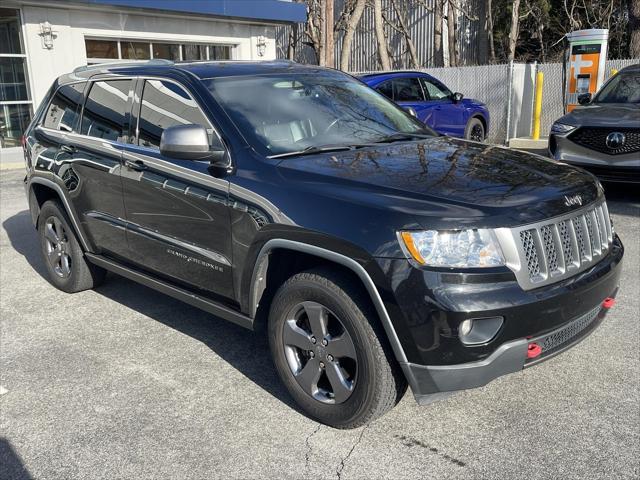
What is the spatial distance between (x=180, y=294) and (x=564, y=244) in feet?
7.56

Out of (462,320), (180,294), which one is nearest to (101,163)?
(180,294)

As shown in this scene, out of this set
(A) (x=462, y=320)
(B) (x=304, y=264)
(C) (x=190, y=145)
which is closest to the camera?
(A) (x=462, y=320)

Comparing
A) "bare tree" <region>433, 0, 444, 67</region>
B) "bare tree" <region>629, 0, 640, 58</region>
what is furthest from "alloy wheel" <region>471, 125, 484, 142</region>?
"bare tree" <region>433, 0, 444, 67</region>

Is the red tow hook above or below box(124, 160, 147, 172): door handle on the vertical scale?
below

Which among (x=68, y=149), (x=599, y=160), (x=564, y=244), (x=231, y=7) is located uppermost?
(x=231, y=7)

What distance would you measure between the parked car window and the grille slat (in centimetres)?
911

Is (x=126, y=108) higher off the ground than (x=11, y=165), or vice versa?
(x=126, y=108)

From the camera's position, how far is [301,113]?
4.02 meters

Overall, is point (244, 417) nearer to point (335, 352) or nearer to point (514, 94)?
point (335, 352)

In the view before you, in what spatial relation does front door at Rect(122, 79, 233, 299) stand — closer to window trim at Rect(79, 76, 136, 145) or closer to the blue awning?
window trim at Rect(79, 76, 136, 145)

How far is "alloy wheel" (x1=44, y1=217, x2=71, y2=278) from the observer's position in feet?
17.7

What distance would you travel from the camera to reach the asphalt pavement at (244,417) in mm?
3023

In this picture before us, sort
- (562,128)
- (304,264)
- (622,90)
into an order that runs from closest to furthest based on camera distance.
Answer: (304,264) → (562,128) → (622,90)

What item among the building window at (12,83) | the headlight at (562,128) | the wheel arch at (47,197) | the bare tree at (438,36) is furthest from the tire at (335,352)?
the bare tree at (438,36)
